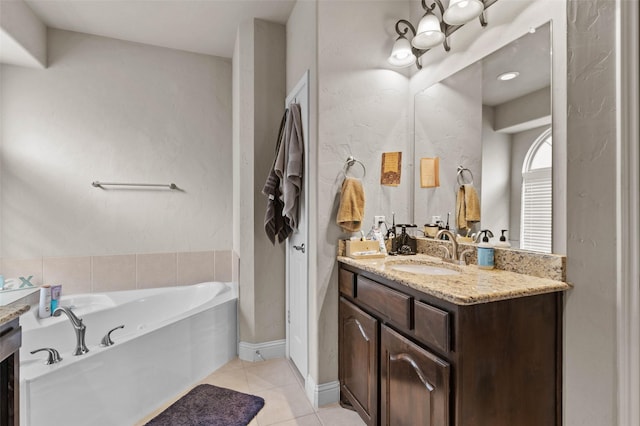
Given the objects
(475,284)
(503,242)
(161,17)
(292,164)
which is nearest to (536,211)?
(503,242)

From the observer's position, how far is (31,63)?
244 centimetres

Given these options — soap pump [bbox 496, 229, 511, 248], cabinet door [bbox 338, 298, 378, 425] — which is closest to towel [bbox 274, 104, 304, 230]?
cabinet door [bbox 338, 298, 378, 425]

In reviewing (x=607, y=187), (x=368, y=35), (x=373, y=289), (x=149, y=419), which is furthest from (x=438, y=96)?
(x=149, y=419)

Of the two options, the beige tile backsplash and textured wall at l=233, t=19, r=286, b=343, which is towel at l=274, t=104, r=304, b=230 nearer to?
textured wall at l=233, t=19, r=286, b=343

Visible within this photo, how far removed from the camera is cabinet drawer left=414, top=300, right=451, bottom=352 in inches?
41.2

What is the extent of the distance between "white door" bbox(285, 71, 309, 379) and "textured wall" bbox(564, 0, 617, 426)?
1306 millimetres

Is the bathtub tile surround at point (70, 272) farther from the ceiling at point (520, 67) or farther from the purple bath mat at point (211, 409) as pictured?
the ceiling at point (520, 67)

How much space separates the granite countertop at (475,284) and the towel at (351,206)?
1.15 ft

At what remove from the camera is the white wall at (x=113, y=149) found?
2.50 m

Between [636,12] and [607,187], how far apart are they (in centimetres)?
55

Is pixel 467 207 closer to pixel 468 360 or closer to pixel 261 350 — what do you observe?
pixel 468 360

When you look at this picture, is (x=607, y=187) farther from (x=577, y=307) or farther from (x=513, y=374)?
(x=513, y=374)

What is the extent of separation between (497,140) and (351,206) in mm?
805

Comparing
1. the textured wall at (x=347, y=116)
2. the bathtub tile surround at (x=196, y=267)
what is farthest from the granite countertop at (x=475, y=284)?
the bathtub tile surround at (x=196, y=267)
